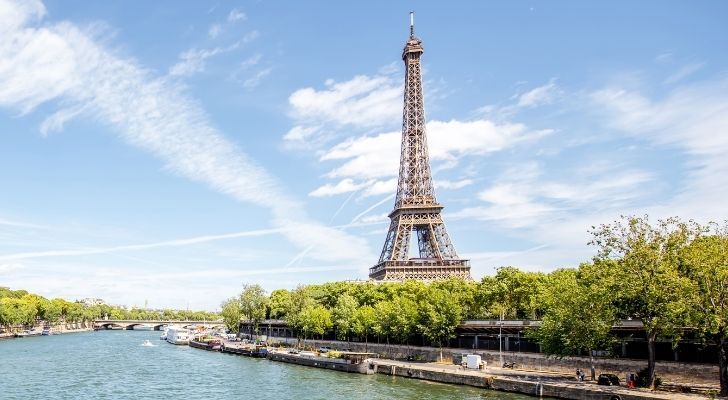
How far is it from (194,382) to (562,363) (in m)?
40.1

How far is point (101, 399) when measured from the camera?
5544 cm

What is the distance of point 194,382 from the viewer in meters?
68.4

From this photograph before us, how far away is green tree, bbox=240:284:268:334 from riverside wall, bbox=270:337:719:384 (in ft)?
142

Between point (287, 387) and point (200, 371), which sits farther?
point (200, 371)

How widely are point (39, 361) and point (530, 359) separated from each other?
2774 inches

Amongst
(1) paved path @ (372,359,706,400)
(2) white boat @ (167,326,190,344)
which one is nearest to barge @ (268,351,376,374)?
(1) paved path @ (372,359,706,400)

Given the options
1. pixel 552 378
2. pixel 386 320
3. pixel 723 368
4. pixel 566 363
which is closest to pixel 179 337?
pixel 386 320

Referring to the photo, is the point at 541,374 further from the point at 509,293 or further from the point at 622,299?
the point at 509,293

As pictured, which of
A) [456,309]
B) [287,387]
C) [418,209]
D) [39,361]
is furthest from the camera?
[418,209]

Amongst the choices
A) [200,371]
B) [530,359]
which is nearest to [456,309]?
[530,359]

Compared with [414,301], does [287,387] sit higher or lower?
lower

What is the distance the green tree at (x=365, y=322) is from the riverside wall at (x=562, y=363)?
189 cm

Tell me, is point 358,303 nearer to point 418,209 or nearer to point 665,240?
point 418,209

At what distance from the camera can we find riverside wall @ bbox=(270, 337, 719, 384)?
51.8 meters
